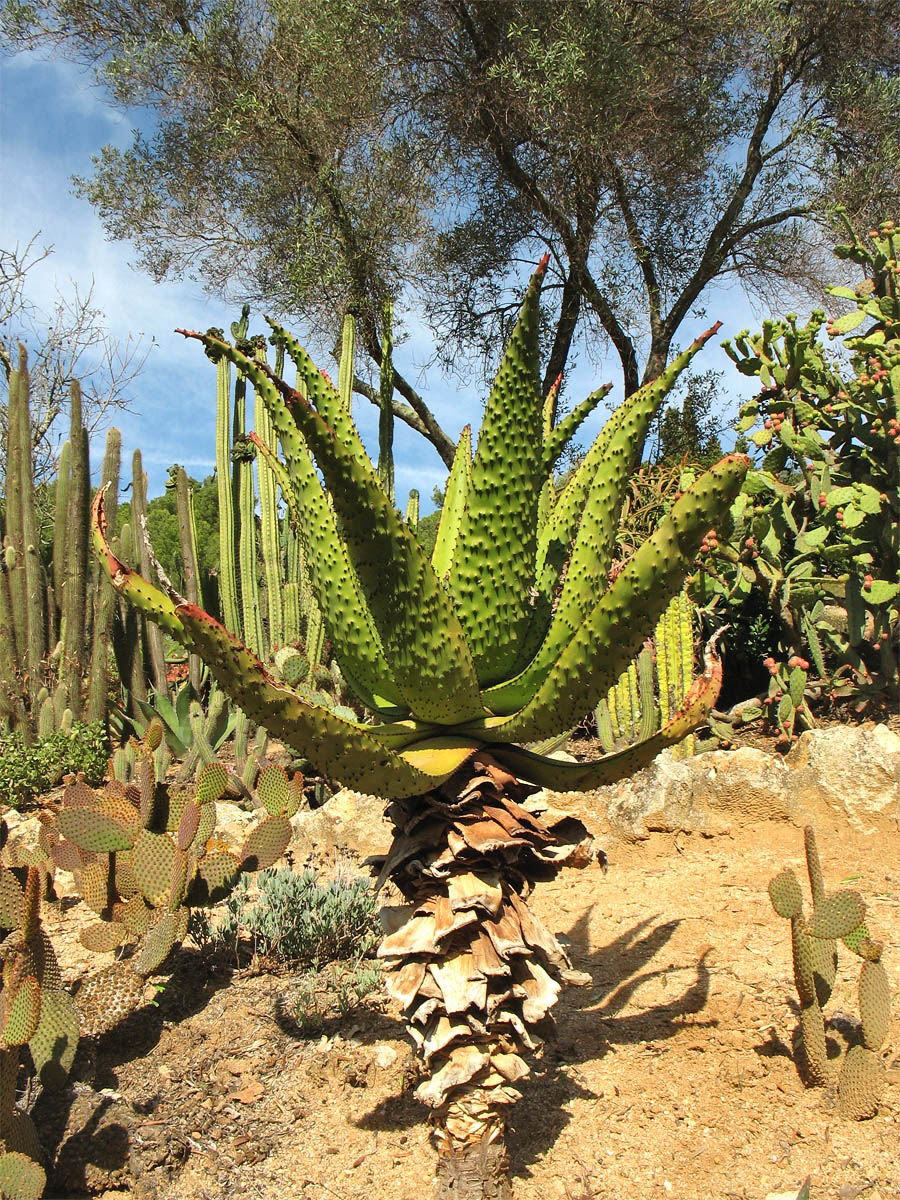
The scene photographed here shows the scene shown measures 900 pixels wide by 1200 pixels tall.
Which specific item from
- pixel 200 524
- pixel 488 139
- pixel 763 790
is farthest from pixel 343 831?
pixel 200 524

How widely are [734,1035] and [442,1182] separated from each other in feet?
3.24

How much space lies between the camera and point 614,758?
5.26 feet

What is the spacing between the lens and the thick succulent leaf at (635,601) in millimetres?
1312

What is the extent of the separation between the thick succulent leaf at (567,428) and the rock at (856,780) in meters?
2.55

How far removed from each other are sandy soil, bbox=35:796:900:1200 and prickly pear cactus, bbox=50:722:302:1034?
16 cm

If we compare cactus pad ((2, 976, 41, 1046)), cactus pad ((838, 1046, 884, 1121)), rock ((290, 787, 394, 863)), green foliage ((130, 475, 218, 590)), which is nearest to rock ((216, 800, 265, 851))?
rock ((290, 787, 394, 863))

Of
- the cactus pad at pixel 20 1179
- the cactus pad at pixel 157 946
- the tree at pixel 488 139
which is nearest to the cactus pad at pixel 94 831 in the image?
the cactus pad at pixel 157 946

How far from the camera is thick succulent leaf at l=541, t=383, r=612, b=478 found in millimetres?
1687

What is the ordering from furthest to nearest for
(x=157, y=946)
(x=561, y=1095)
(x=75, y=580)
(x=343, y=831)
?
(x=75, y=580)
(x=343, y=831)
(x=157, y=946)
(x=561, y=1095)

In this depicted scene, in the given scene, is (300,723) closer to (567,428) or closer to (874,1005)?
(567,428)

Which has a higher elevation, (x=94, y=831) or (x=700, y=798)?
(x=94, y=831)

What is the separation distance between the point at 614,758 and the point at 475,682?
319 mm

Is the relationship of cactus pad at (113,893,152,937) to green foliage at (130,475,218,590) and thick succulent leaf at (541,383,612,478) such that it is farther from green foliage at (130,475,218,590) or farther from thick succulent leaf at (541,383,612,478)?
green foliage at (130,475,218,590)

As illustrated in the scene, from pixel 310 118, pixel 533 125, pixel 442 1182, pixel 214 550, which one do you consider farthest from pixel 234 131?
pixel 442 1182
